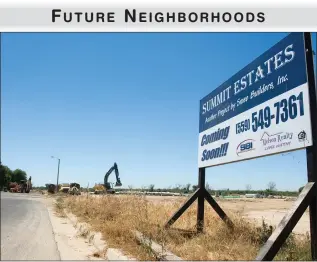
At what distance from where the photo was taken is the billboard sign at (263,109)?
4875mm

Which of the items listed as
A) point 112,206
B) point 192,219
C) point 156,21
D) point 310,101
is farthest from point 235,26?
point 112,206

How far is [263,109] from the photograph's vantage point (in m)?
5.71

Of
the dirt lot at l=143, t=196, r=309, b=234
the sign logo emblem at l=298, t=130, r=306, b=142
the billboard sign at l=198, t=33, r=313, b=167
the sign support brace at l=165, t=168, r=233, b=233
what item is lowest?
the dirt lot at l=143, t=196, r=309, b=234

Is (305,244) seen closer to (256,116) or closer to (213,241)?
(213,241)

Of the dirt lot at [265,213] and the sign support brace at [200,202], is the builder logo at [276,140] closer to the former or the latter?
the sign support brace at [200,202]

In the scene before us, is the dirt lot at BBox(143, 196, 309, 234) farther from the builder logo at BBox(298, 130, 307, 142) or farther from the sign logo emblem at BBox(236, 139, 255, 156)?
the builder logo at BBox(298, 130, 307, 142)

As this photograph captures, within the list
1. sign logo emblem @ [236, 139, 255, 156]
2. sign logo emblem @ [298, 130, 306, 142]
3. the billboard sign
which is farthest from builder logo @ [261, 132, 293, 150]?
sign logo emblem @ [236, 139, 255, 156]

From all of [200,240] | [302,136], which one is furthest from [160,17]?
[200,240]

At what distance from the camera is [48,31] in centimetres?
331

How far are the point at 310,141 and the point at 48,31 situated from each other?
324 cm

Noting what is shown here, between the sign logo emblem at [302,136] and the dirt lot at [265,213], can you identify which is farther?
the dirt lot at [265,213]

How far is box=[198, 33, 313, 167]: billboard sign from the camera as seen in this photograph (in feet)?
16.0

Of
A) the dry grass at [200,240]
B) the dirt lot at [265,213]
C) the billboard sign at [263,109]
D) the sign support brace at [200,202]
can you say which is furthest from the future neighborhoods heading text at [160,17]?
the dirt lot at [265,213]

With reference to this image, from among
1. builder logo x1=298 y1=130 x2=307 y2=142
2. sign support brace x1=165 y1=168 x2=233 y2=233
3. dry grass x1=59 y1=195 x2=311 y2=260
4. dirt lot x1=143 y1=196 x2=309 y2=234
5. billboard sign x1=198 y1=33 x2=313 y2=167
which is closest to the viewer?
builder logo x1=298 y1=130 x2=307 y2=142
